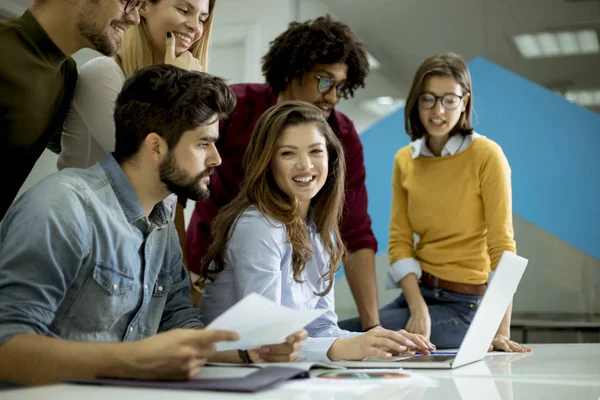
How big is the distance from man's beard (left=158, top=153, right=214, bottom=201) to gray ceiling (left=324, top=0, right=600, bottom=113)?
2.40 meters

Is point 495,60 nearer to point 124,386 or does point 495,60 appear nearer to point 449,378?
point 449,378

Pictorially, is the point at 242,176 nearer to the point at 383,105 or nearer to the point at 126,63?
the point at 126,63

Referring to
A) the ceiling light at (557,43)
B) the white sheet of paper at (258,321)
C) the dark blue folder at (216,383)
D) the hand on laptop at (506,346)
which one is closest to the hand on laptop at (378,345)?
the white sheet of paper at (258,321)

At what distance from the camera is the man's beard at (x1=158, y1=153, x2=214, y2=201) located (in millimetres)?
1336

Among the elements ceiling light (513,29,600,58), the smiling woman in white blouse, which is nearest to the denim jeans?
the smiling woman in white blouse

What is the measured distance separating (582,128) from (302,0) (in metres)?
1.64

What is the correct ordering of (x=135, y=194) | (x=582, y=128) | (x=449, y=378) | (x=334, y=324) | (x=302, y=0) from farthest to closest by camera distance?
(x=302, y=0) < (x=582, y=128) < (x=334, y=324) < (x=135, y=194) < (x=449, y=378)

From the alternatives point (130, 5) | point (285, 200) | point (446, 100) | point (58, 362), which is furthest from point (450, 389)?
point (446, 100)

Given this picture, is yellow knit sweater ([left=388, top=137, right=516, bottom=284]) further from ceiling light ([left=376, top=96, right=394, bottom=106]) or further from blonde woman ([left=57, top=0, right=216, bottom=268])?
ceiling light ([left=376, top=96, right=394, bottom=106])

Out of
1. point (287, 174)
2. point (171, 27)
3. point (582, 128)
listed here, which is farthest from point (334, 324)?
point (582, 128)

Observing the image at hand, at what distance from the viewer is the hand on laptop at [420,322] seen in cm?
224

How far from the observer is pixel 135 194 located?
1300mm

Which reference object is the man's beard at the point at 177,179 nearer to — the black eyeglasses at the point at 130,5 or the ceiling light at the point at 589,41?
the black eyeglasses at the point at 130,5

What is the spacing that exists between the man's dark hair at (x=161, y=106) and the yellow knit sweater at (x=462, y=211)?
1.21 metres
